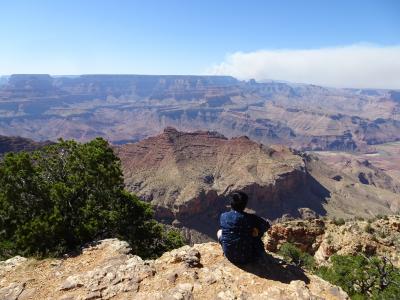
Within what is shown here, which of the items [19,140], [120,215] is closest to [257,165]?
[19,140]

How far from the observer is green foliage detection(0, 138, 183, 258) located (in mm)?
17453

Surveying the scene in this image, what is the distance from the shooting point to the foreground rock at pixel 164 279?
1152cm

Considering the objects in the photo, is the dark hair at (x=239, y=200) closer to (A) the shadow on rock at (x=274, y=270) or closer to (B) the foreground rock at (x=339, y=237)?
(A) the shadow on rock at (x=274, y=270)

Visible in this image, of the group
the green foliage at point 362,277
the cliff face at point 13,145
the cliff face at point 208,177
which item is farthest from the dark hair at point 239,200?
the cliff face at point 13,145

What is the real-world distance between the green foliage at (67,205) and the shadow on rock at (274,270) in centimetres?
795

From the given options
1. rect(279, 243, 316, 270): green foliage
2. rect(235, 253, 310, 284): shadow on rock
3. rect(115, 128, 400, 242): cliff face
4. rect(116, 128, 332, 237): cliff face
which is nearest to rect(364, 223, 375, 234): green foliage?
rect(279, 243, 316, 270): green foliage

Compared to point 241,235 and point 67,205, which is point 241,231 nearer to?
point 241,235

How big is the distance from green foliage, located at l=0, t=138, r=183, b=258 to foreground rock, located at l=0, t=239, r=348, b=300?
80.4 inches

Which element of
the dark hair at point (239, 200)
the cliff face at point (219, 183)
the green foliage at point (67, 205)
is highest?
the dark hair at point (239, 200)

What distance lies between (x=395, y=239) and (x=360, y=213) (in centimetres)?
8436

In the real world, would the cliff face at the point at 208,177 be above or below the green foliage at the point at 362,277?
below

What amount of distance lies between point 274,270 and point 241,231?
5.82 ft

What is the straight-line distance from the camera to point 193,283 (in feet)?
39.1

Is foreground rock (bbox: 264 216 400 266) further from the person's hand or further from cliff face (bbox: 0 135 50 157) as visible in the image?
cliff face (bbox: 0 135 50 157)
